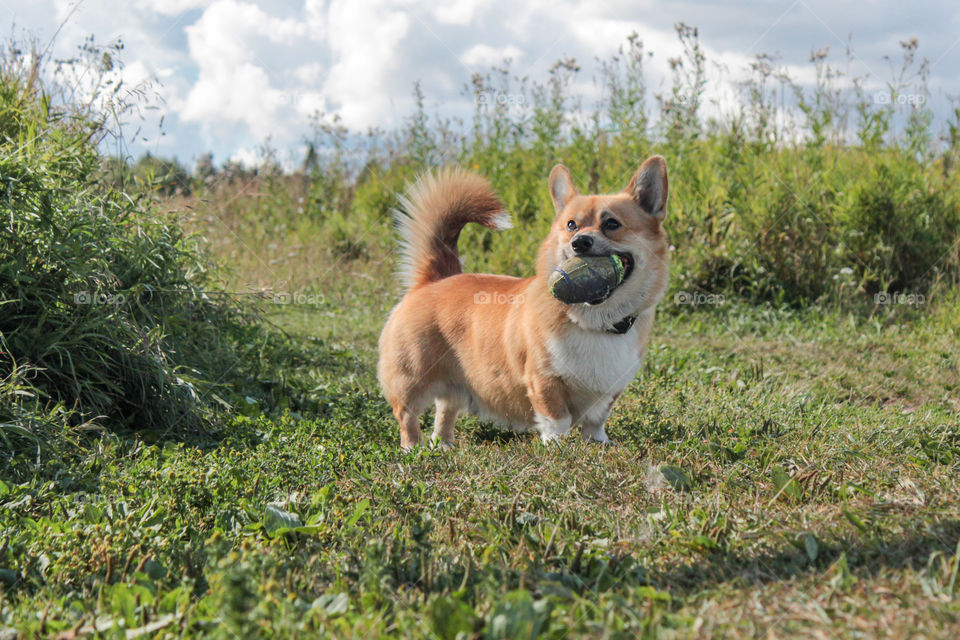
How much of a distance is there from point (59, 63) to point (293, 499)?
3.74 metres

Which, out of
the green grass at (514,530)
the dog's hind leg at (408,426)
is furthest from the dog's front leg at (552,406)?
the dog's hind leg at (408,426)

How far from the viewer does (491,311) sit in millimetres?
3635

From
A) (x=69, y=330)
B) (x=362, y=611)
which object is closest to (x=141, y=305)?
(x=69, y=330)

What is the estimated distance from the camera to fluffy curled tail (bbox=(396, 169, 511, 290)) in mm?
3914

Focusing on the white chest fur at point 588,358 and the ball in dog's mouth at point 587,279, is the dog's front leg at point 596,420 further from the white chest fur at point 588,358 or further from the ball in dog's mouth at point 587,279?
the ball in dog's mouth at point 587,279

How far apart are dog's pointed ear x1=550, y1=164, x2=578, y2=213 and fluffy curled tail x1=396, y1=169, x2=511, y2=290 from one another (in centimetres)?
30

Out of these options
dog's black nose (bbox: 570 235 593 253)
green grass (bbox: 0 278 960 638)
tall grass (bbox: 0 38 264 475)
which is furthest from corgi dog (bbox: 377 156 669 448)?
tall grass (bbox: 0 38 264 475)

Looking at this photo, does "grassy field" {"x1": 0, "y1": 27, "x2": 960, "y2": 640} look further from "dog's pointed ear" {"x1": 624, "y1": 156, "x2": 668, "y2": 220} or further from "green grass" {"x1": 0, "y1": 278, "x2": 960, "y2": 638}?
"dog's pointed ear" {"x1": 624, "y1": 156, "x2": 668, "y2": 220}

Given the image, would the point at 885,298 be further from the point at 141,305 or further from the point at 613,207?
the point at 141,305

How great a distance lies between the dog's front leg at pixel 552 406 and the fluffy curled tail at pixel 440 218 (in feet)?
3.18

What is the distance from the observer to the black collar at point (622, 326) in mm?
3256

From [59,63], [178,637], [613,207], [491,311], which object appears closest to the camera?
[178,637]

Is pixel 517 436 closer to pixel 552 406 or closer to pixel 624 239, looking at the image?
pixel 552 406

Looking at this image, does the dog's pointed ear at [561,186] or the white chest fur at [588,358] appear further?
the dog's pointed ear at [561,186]
